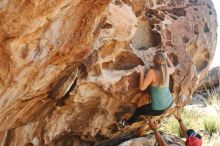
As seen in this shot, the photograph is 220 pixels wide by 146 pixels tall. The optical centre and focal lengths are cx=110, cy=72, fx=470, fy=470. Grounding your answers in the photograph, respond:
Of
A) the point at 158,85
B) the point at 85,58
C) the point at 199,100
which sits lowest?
the point at 199,100

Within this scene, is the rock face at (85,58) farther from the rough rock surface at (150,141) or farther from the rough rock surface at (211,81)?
the rough rock surface at (211,81)

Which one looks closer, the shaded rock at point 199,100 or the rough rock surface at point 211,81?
the shaded rock at point 199,100

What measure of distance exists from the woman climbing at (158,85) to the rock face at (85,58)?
0.50 ft

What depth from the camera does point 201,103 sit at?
1324cm

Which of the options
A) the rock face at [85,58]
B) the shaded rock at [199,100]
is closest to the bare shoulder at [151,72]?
the rock face at [85,58]

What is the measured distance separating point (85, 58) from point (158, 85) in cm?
162

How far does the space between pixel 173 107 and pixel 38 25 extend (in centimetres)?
393

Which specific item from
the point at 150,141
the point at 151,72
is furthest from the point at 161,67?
the point at 150,141

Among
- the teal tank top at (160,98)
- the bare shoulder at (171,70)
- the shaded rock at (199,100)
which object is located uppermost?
the bare shoulder at (171,70)

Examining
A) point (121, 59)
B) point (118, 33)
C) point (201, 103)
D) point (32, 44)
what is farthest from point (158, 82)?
point (201, 103)

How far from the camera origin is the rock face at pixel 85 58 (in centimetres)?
405

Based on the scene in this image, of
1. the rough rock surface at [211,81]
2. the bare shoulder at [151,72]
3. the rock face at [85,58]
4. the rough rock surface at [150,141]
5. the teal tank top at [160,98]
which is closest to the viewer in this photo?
the rock face at [85,58]

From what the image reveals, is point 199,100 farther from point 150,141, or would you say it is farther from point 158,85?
point 158,85

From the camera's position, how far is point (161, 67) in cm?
640
